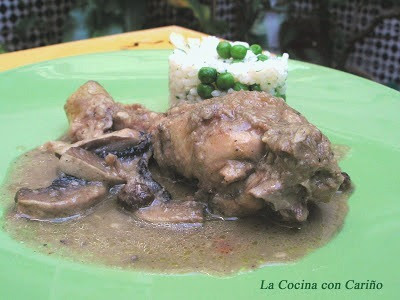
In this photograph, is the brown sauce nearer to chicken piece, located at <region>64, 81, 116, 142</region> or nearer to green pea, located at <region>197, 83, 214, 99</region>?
chicken piece, located at <region>64, 81, 116, 142</region>

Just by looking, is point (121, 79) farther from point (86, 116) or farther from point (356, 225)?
point (356, 225)

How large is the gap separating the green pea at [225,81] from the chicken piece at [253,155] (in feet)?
2.32

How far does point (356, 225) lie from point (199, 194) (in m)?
0.74

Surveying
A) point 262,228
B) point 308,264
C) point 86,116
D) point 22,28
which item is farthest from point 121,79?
point 22,28

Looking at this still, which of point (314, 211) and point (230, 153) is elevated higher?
point (230, 153)

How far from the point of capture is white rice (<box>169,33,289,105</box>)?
3.67m

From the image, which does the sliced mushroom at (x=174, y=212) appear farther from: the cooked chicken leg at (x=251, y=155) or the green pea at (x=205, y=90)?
the green pea at (x=205, y=90)

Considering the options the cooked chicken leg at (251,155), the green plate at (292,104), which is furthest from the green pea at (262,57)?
the cooked chicken leg at (251,155)

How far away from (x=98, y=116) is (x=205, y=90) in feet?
2.33

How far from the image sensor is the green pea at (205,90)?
3689 millimetres

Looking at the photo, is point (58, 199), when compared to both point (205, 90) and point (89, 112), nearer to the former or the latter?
point (89, 112)

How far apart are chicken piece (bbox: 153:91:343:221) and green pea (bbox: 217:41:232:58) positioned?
3.18ft

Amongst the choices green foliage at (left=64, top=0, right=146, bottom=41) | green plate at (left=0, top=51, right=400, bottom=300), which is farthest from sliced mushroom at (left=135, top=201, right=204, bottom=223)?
green foliage at (left=64, top=0, right=146, bottom=41)

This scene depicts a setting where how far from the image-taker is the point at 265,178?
8.31ft
